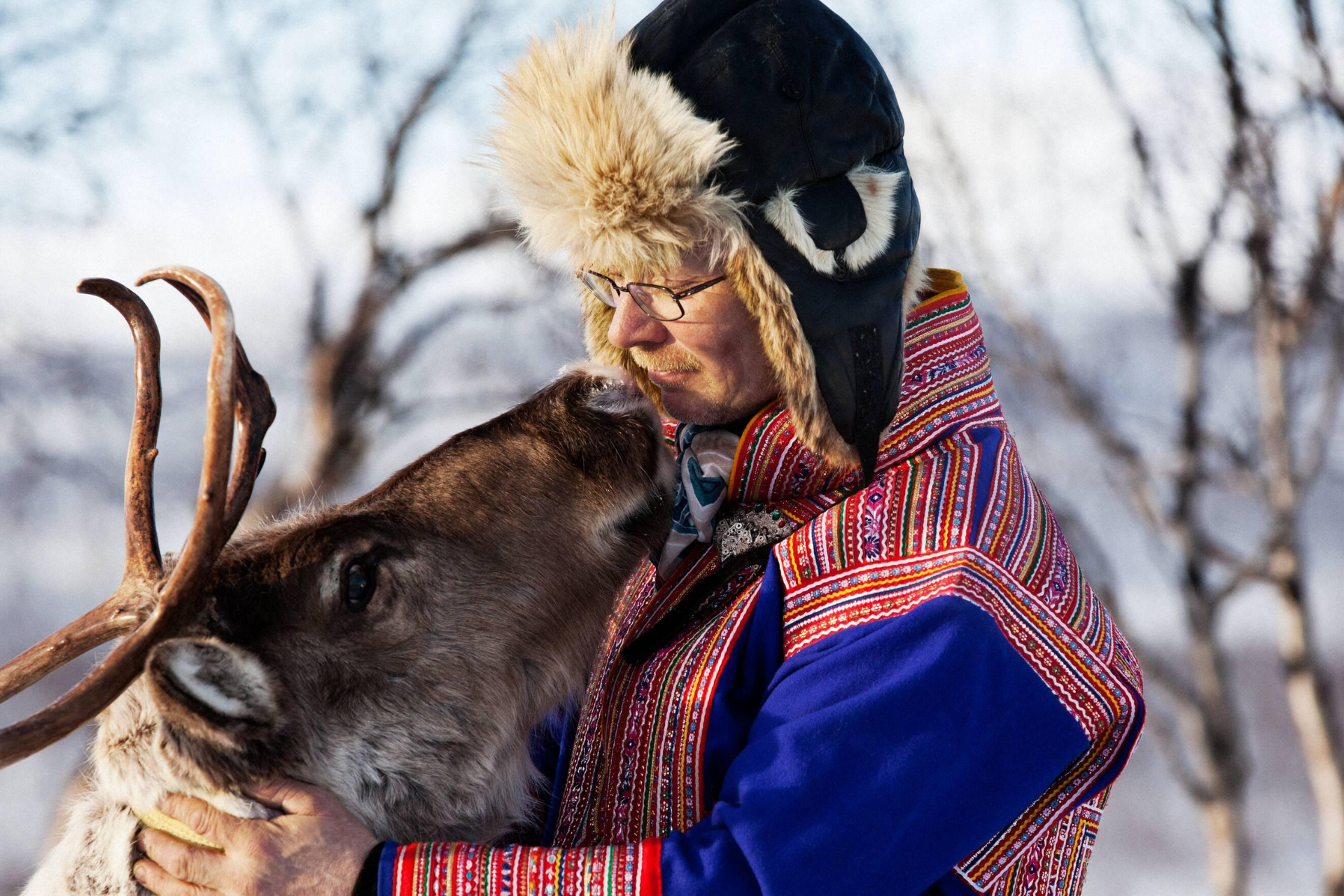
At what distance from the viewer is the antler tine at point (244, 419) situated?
2.13 meters

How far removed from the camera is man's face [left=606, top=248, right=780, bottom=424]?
2.22 m

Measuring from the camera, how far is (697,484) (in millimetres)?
2367

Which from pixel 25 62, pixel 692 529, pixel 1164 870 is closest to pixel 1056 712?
pixel 692 529

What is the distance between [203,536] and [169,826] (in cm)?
52

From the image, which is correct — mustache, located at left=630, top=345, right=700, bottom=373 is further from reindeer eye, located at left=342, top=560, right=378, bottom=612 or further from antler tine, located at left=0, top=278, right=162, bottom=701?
antler tine, located at left=0, top=278, right=162, bottom=701

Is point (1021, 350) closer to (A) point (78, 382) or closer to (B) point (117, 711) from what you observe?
(A) point (78, 382)

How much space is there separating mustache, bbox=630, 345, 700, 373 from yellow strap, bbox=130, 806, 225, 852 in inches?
44.7

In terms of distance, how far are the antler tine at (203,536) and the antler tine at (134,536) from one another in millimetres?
233

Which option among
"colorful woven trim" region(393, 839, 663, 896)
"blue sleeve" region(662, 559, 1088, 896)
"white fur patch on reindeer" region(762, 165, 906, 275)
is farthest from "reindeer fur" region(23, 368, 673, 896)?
"blue sleeve" region(662, 559, 1088, 896)

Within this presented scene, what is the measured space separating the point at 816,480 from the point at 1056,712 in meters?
0.62

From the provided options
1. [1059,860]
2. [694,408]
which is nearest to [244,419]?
[694,408]

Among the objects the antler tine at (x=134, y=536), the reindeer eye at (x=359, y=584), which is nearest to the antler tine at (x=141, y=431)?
the antler tine at (x=134, y=536)

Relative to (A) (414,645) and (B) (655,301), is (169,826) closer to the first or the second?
(A) (414,645)

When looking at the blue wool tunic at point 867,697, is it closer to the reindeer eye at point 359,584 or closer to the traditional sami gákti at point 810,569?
the traditional sami gákti at point 810,569
